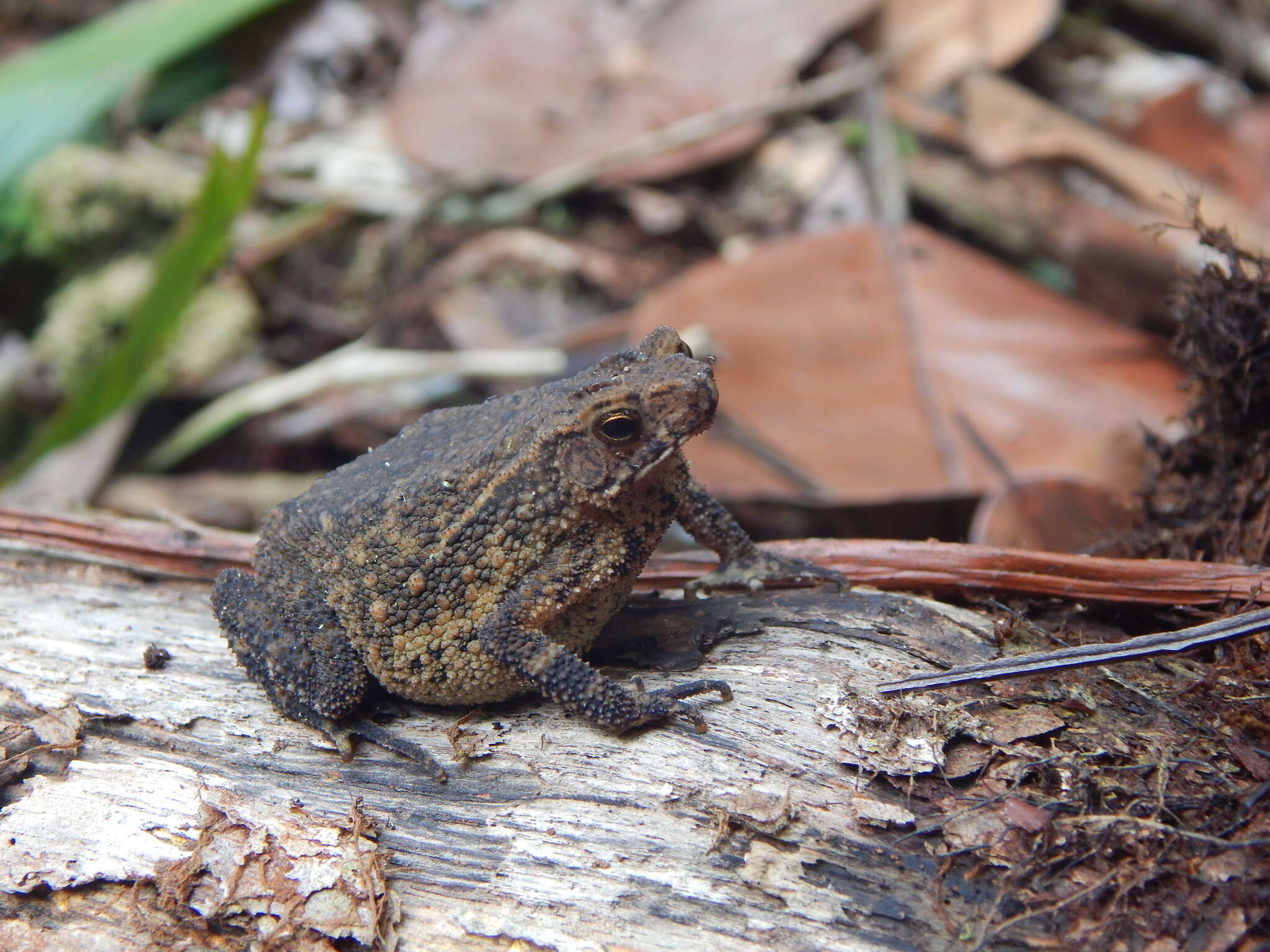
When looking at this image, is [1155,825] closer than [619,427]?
Yes

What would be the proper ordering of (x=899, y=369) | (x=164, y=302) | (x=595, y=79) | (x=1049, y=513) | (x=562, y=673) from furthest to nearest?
(x=595, y=79)
(x=164, y=302)
(x=899, y=369)
(x=1049, y=513)
(x=562, y=673)

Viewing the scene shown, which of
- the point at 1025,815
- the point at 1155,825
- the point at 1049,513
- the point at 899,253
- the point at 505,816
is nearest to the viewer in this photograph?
the point at 1155,825

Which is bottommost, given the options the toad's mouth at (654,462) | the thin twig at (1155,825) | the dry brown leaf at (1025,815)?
the dry brown leaf at (1025,815)

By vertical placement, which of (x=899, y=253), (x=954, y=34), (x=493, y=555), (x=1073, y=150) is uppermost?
(x=954, y=34)

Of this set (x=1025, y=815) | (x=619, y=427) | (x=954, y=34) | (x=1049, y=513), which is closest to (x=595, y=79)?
(x=954, y=34)

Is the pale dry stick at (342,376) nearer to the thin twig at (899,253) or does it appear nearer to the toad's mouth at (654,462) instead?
the thin twig at (899,253)

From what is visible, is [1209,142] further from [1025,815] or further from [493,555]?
[493,555]

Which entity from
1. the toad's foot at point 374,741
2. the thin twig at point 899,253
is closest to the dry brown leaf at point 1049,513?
the thin twig at point 899,253

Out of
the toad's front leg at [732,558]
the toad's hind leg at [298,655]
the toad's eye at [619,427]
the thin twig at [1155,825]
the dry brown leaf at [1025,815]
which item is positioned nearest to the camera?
the thin twig at [1155,825]

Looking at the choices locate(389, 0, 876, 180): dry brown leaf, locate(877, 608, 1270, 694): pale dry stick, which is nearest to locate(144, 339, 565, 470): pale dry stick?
locate(389, 0, 876, 180): dry brown leaf

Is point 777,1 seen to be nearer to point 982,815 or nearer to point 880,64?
point 880,64
